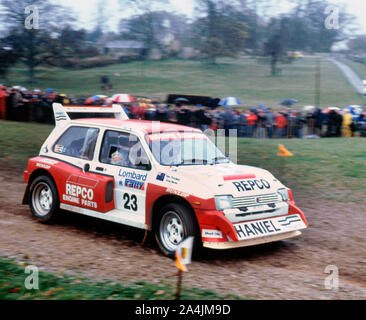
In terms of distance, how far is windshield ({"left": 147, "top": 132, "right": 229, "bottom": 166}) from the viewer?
7.42 m

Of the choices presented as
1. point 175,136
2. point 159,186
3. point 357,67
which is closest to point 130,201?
point 159,186

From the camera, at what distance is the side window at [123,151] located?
7457 mm

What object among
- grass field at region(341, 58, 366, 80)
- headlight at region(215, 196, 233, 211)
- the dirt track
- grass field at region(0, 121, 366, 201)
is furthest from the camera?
grass field at region(341, 58, 366, 80)

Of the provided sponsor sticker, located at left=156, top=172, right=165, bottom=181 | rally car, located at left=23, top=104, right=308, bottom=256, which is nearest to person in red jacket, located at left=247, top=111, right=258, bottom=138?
rally car, located at left=23, top=104, right=308, bottom=256

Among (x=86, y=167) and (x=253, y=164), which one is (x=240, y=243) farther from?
(x=253, y=164)

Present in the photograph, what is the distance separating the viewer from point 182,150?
7.66 meters

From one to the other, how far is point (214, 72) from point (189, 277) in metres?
28.4

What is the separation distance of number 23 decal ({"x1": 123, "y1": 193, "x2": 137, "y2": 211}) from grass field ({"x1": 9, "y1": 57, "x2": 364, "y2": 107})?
21.8 metres

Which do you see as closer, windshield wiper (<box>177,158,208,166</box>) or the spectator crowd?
windshield wiper (<box>177,158,208,166</box>)

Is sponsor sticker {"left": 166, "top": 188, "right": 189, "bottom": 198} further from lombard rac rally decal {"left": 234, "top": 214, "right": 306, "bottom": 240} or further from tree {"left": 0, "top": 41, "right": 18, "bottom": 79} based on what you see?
tree {"left": 0, "top": 41, "right": 18, "bottom": 79}

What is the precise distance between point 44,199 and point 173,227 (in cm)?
294

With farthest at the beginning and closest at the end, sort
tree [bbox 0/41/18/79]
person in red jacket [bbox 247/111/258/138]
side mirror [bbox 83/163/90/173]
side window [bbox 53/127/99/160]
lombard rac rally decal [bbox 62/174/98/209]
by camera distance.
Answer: tree [bbox 0/41/18/79] → person in red jacket [bbox 247/111/258/138] → side window [bbox 53/127/99/160] → side mirror [bbox 83/163/90/173] → lombard rac rally decal [bbox 62/174/98/209]

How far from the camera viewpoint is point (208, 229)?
649 cm
